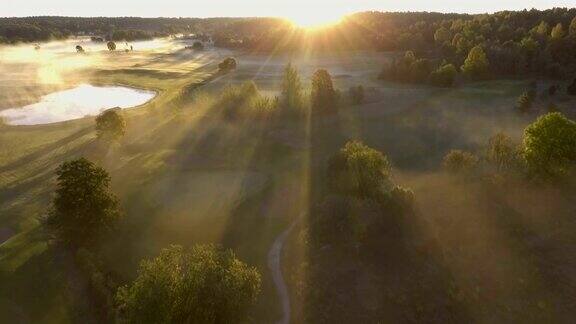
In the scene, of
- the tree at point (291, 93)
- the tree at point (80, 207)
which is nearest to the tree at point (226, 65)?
the tree at point (291, 93)

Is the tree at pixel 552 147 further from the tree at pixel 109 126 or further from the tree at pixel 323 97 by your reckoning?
the tree at pixel 109 126

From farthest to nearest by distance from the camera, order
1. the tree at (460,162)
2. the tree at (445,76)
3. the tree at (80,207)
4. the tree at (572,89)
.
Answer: the tree at (445,76), the tree at (572,89), the tree at (460,162), the tree at (80,207)

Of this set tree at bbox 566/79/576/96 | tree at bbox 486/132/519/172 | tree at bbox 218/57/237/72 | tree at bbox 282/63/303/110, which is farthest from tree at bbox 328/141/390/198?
tree at bbox 218/57/237/72

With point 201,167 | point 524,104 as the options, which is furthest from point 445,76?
point 201,167

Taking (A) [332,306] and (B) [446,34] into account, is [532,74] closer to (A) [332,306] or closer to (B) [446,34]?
(B) [446,34]

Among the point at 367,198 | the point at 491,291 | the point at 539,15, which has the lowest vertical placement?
the point at 491,291

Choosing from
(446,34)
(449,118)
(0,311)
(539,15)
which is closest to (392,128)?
(449,118)

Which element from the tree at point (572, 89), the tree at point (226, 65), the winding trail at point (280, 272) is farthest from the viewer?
the tree at point (226, 65)

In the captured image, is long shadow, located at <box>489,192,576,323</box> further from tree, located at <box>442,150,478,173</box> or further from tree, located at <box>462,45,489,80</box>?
tree, located at <box>462,45,489,80</box>
